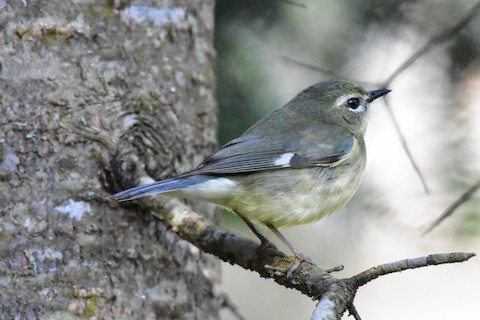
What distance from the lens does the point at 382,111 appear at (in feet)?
12.0

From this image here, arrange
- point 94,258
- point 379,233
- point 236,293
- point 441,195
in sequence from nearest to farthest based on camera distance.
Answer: point 94,258, point 441,195, point 379,233, point 236,293

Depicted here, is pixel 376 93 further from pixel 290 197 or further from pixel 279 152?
pixel 290 197

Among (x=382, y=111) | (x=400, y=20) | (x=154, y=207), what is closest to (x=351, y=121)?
(x=382, y=111)

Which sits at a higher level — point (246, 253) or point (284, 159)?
point (284, 159)

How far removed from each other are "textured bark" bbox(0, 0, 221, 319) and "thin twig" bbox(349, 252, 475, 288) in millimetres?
991

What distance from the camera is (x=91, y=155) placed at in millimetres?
2680

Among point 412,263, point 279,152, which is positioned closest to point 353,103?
point 279,152

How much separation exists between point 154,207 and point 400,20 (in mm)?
1375

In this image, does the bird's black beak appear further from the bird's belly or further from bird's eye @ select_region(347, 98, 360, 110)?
the bird's belly

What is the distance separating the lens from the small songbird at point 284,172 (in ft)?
9.21

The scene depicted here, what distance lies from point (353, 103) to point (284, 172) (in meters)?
0.68

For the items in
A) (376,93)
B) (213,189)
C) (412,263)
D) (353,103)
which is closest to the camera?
(412,263)

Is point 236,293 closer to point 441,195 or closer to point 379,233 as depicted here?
point 379,233

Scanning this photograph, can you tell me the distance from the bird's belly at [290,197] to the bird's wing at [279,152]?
5 centimetres
